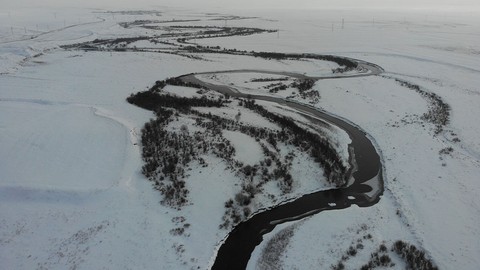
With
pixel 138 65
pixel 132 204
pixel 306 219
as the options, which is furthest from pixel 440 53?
pixel 132 204

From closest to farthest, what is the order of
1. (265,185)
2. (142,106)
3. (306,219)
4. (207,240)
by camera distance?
(207,240), (306,219), (265,185), (142,106)

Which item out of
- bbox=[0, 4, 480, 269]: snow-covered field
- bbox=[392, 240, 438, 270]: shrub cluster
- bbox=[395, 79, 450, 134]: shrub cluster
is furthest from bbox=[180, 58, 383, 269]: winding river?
bbox=[395, 79, 450, 134]: shrub cluster

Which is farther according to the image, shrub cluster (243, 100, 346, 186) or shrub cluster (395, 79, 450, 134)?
shrub cluster (395, 79, 450, 134)

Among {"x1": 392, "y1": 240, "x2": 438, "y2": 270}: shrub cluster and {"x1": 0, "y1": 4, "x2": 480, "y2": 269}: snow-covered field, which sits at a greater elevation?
{"x1": 0, "y1": 4, "x2": 480, "y2": 269}: snow-covered field

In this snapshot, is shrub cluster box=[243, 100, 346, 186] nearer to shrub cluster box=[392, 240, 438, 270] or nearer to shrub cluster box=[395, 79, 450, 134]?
shrub cluster box=[392, 240, 438, 270]

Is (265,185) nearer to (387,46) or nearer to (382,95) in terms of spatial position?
(382,95)

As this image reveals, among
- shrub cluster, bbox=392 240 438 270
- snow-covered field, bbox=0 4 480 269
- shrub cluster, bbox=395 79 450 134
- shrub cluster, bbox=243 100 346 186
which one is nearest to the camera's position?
shrub cluster, bbox=392 240 438 270

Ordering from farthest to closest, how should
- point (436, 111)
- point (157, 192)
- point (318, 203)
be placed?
1. point (436, 111)
2. point (157, 192)
3. point (318, 203)

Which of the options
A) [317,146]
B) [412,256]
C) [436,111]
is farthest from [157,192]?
[436,111]

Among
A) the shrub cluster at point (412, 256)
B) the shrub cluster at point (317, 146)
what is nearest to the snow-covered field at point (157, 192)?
the shrub cluster at point (412, 256)

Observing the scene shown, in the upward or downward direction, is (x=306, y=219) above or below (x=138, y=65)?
below

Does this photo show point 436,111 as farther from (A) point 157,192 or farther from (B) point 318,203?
(A) point 157,192
